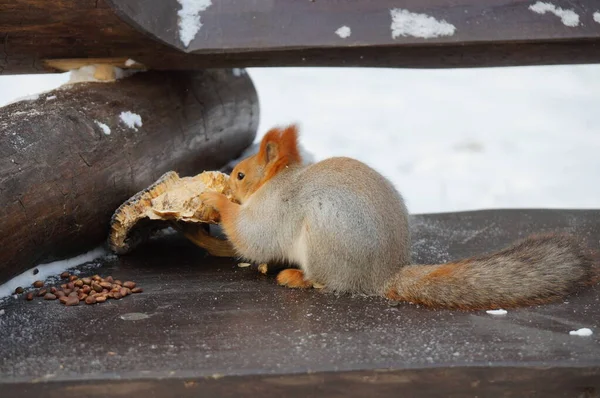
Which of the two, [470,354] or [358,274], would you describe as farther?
[358,274]

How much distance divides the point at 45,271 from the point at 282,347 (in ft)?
3.60

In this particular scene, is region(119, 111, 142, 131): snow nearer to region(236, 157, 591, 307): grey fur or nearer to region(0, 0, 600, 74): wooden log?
region(0, 0, 600, 74): wooden log

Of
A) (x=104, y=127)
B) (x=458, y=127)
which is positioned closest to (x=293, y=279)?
(x=104, y=127)

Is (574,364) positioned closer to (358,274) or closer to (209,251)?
(358,274)

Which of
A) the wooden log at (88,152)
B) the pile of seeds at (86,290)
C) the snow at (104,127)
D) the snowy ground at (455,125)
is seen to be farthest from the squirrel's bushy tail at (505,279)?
the snowy ground at (455,125)

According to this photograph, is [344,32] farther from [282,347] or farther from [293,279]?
[282,347]

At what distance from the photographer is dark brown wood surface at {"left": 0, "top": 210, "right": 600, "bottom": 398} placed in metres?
2.21

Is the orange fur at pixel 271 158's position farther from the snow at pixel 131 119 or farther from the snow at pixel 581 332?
the snow at pixel 581 332

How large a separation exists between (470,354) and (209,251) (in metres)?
1.44

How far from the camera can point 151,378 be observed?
2.18m

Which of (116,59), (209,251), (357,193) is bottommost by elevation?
(209,251)

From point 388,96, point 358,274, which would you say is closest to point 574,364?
point 358,274

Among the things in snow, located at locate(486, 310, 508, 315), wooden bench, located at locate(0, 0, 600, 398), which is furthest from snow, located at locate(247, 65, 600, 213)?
snow, located at locate(486, 310, 508, 315)

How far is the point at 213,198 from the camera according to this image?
126 inches
